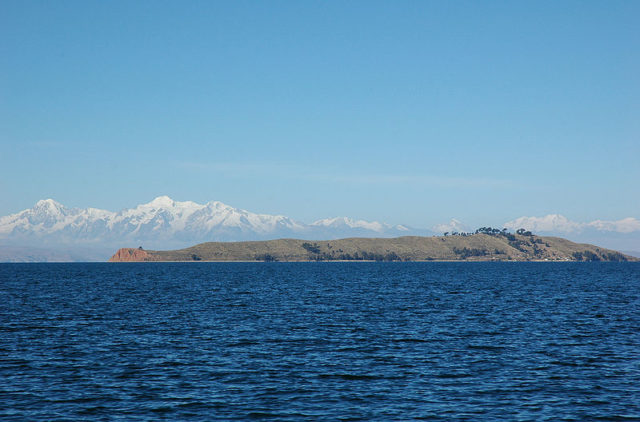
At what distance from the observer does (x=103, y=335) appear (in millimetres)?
59625

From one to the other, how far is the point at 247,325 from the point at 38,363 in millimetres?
25545

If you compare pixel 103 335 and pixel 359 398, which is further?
pixel 103 335

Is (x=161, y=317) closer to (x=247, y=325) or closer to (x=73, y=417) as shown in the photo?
(x=247, y=325)

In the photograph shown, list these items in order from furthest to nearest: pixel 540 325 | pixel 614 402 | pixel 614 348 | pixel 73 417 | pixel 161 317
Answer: pixel 161 317, pixel 540 325, pixel 614 348, pixel 614 402, pixel 73 417

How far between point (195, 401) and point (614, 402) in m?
23.3

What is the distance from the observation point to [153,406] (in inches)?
1353

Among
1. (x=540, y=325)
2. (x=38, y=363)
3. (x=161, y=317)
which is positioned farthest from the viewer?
(x=161, y=317)

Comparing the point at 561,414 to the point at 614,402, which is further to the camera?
the point at 614,402

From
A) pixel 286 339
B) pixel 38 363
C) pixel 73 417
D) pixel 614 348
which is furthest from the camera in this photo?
pixel 286 339

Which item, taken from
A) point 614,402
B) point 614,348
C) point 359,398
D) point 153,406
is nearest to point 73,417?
point 153,406

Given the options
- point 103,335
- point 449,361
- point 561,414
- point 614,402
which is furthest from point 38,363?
point 614,402

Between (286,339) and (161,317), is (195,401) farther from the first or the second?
(161,317)

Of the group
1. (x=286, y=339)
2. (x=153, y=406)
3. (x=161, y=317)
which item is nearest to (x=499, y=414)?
(x=153, y=406)

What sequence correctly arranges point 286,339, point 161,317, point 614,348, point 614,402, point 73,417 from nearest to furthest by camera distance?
point 73,417 < point 614,402 < point 614,348 < point 286,339 < point 161,317
